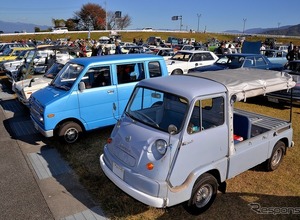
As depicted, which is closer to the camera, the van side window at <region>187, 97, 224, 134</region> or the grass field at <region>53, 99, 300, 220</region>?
the van side window at <region>187, 97, 224, 134</region>

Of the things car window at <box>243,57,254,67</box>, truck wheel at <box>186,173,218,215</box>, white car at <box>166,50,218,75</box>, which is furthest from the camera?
white car at <box>166,50,218,75</box>

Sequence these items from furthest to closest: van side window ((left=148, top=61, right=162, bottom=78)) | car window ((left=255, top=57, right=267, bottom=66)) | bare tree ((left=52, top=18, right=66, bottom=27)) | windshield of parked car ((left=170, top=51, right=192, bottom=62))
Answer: bare tree ((left=52, top=18, right=66, bottom=27)) < windshield of parked car ((left=170, top=51, right=192, bottom=62)) < car window ((left=255, top=57, right=267, bottom=66)) < van side window ((left=148, top=61, right=162, bottom=78))

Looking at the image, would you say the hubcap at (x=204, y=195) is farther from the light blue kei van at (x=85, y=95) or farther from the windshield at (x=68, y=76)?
the windshield at (x=68, y=76)

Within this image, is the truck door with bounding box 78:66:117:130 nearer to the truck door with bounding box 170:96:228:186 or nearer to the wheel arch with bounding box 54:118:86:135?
the wheel arch with bounding box 54:118:86:135

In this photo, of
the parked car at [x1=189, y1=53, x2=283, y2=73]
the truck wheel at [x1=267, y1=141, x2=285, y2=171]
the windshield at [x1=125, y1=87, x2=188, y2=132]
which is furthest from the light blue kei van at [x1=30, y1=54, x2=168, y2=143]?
the parked car at [x1=189, y1=53, x2=283, y2=73]

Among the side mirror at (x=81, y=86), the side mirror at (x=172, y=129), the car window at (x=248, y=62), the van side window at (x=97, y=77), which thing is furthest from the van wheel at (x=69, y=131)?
the car window at (x=248, y=62)

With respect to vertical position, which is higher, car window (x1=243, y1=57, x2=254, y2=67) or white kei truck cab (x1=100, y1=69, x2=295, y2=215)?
car window (x1=243, y1=57, x2=254, y2=67)

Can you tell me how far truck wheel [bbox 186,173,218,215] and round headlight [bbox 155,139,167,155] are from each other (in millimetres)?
729

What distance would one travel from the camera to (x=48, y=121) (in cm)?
604

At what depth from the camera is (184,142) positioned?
3.54 m

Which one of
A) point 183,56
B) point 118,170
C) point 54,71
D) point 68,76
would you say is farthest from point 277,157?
point 183,56

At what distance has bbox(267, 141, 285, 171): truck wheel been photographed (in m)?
5.15

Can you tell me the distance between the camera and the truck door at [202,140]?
139 inches

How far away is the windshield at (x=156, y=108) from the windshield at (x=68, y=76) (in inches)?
101
